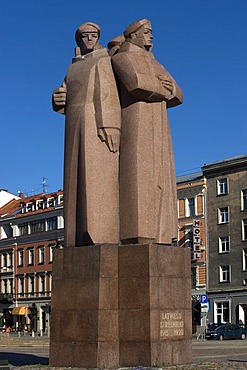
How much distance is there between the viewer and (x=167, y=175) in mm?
17562

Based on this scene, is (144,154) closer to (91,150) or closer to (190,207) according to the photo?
(91,150)

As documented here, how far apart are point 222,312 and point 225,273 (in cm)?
341

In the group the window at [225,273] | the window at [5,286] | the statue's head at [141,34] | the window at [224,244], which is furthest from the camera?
the window at [5,286]

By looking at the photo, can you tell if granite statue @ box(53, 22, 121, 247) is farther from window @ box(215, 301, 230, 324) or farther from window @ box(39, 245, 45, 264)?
window @ box(39, 245, 45, 264)

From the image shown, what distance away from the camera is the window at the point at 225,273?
69.1 meters

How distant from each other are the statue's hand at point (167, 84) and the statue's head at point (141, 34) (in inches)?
Answer: 38.8

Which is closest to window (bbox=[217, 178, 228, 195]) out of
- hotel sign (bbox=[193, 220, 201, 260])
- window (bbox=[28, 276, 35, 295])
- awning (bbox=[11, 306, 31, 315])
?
hotel sign (bbox=[193, 220, 201, 260])

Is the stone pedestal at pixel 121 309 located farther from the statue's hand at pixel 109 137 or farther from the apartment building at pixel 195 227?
the apartment building at pixel 195 227

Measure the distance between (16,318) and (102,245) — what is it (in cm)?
7519

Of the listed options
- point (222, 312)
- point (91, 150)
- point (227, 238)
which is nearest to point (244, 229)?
point (227, 238)

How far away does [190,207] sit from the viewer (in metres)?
73.8

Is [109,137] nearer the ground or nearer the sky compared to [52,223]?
nearer the ground

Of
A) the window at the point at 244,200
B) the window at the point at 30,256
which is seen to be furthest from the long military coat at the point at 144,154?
the window at the point at 30,256

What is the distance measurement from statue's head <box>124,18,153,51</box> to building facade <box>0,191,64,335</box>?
6321cm
